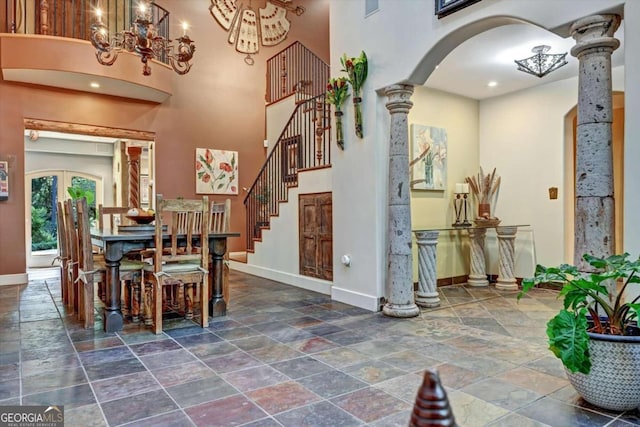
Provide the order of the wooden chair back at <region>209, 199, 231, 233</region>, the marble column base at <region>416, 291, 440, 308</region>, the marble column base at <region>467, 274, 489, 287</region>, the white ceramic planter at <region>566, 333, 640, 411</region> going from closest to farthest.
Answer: the white ceramic planter at <region>566, 333, 640, 411</region>
the wooden chair back at <region>209, 199, 231, 233</region>
the marble column base at <region>416, 291, 440, 308</region>
the marble column base at <region>467, 274, 489, 287</region>

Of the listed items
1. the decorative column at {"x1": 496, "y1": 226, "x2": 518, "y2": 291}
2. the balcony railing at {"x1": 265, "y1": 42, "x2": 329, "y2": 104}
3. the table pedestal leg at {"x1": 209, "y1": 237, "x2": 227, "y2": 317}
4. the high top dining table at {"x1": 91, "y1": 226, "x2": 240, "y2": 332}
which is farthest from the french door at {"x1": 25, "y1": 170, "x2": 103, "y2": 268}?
the decorative column at {"x1": 496, "y1": 226, "x2": 518, "y2": 291}

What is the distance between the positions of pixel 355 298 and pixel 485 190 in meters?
2.68

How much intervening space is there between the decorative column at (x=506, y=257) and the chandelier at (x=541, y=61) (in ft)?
6.69

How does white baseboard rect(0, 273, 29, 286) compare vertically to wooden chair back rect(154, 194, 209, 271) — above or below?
below

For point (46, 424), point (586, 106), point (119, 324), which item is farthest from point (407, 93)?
point (46, 424)

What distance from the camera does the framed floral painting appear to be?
26.0 ft

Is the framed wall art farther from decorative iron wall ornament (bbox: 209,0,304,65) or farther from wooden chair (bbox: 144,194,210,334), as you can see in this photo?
decorative iron wall ornament (bbox: 209,0,304,65)

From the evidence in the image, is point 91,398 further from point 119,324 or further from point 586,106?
point 586,106

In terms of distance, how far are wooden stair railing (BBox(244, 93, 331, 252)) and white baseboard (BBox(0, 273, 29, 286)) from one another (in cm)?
346

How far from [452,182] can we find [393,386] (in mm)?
3936

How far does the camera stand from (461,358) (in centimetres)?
286

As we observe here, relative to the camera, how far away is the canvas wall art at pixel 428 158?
17.4 feet

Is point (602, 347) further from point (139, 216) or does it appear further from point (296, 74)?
point (296, 74)

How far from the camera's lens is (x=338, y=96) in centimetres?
456
